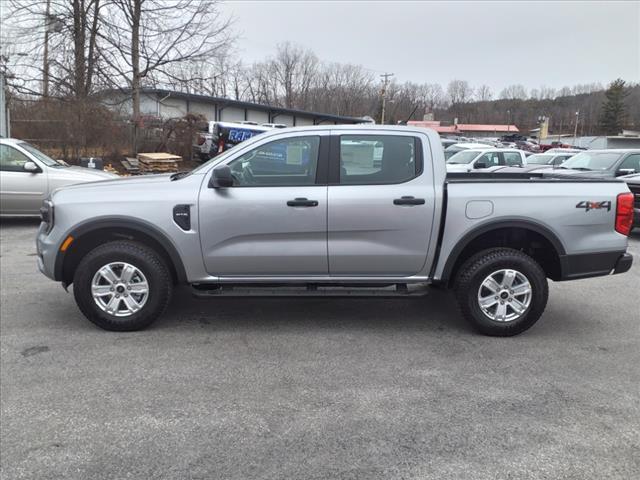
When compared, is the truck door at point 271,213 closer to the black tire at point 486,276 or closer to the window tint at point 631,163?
the black tire at point 486,276

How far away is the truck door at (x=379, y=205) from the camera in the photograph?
14.8ft

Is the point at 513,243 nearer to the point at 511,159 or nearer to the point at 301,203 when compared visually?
the point at 301,203

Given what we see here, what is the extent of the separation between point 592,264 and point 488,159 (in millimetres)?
13876

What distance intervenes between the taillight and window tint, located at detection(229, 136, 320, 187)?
2752mm

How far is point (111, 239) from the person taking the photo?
191 inches

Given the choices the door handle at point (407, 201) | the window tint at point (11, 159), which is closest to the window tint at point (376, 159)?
the door handle at point (407, 201)

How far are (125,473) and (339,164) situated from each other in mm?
2947

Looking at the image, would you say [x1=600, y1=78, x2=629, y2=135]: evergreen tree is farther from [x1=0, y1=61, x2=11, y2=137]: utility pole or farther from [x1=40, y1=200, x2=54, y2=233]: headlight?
[x1=40, y1=200, x2=54, y2=233]: headlight

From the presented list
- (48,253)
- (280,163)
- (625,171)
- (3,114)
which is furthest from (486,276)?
(3,114)

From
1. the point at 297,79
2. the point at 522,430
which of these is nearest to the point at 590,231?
the point at 522,430

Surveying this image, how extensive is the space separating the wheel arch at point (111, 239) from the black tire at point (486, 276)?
8.25 feet

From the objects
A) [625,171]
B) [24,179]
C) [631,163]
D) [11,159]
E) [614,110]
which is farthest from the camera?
[614,110]

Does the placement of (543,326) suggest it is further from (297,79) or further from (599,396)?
(297,79)

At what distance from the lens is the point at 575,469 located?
2.78 meters
